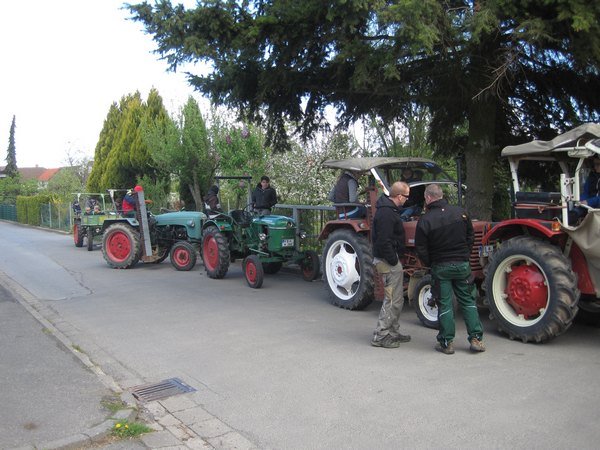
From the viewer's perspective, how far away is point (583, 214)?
20.7 ft

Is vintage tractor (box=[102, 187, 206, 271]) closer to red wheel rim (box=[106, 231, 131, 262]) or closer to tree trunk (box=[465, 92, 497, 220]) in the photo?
red wheel rim (box=[106, 231, 131, 262])

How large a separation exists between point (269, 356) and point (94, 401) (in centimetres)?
194

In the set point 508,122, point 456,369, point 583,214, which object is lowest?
point 456,369

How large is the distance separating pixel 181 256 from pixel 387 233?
324 inches

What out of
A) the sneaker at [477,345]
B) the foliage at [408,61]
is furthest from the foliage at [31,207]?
the sneaker at [477,345]

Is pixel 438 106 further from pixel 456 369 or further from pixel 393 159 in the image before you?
pixel 456 369

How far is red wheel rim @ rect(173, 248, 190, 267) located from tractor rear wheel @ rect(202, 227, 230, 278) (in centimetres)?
139

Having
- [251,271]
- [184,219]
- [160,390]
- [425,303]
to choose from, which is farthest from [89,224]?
[160,390]

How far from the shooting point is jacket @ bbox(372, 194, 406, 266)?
642cm

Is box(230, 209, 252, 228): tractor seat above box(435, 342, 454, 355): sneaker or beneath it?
above

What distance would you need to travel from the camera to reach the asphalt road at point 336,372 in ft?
14.1

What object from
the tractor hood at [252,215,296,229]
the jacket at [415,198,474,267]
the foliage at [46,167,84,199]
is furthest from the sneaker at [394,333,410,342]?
the foliage at [46,167,84,199]

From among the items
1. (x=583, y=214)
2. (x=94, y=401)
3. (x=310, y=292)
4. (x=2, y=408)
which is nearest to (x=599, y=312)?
(x=583, y=214)

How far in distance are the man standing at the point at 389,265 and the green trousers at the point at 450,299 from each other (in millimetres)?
497
